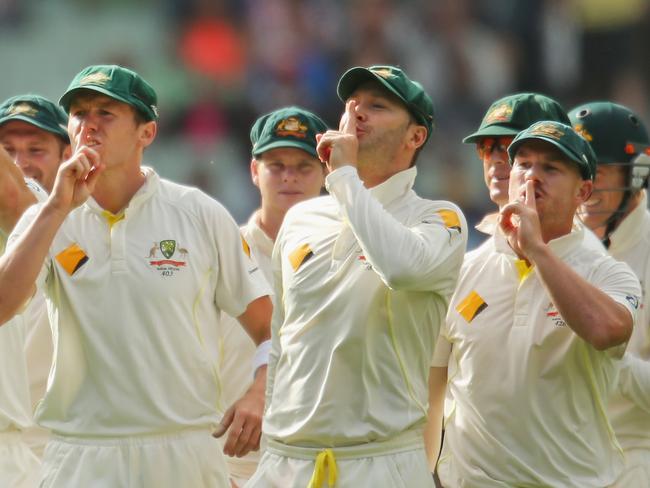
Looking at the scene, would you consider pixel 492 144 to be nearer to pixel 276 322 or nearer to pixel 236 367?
pixel 276 322

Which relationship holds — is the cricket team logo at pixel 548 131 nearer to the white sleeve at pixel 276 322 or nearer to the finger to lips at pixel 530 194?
the finger to lips at pixel 530 194

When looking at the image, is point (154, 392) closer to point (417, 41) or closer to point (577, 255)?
point (577, 255)

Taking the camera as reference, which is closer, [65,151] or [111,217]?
[111,217]

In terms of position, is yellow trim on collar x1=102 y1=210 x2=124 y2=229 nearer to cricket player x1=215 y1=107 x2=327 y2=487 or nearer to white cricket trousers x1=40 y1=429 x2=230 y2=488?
white cricket trousers x1=40 y1=429 x2=230 y2=488

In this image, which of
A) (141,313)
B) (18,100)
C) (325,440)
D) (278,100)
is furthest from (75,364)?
(278,100)

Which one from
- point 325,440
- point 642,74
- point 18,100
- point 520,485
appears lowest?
point 642,74

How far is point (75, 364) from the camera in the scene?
17.2 feet

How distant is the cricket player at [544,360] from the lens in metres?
5.16

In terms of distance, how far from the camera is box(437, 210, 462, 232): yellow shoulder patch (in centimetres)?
503

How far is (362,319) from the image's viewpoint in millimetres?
4898

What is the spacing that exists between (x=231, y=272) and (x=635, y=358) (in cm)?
163

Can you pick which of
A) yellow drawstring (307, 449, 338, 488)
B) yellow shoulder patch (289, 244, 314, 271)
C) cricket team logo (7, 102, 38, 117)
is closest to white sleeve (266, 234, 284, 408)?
yellow shoulder patch (289, 244, 314, 271)

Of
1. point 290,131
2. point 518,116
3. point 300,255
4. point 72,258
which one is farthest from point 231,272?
point 290,131

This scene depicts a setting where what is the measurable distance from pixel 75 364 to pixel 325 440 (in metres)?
0.95
